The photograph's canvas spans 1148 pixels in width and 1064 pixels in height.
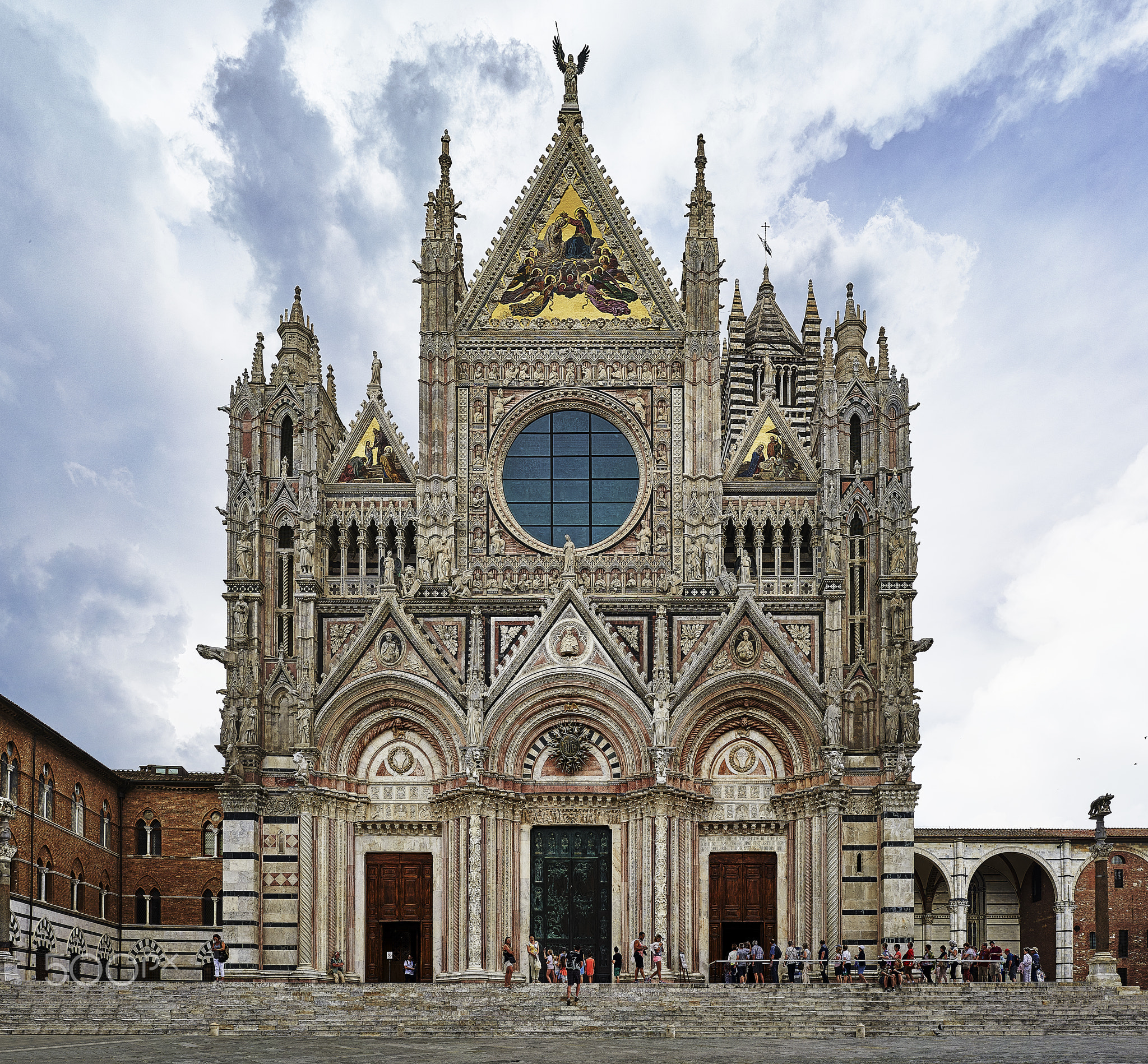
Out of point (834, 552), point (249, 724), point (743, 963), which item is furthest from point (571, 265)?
point (743, 963)

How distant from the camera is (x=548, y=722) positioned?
38188mm

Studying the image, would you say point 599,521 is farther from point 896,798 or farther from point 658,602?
point 896,798

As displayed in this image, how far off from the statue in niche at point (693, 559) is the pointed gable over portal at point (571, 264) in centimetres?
565

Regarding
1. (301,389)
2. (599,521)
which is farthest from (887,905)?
(301,389)

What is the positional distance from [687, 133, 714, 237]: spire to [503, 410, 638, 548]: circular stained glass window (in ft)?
18.3

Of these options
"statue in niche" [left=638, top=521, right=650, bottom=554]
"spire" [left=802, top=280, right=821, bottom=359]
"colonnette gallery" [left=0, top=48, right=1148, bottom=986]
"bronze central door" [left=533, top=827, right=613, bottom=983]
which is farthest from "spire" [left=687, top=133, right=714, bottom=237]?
"spire" [left=802, top=280, right=821, bottom=359]

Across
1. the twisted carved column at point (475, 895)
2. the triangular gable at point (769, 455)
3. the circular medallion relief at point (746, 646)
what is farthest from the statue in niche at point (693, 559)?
the twisted carved column at point (475, 895)

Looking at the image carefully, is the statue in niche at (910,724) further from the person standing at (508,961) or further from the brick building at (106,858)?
the brick building at (106,858)

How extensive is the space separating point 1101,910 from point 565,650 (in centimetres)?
1328

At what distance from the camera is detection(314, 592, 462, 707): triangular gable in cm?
3778

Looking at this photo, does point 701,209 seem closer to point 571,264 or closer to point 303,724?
point 571,264

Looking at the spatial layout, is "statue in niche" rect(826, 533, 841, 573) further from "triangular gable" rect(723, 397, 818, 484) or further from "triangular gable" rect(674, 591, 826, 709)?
"triangular gable" rect(674, 591, 826, 709)

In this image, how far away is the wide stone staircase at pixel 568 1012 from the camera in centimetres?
2781

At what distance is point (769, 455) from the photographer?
39.9 m
